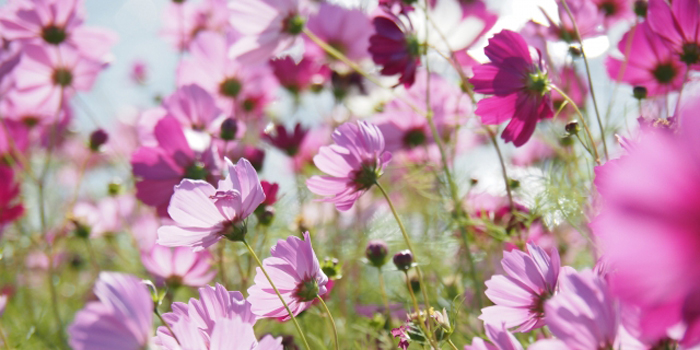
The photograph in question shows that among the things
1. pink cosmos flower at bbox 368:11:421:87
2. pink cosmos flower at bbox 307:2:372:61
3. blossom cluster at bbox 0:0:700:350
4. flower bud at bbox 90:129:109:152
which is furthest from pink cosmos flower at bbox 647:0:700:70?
flower bud at bbox 90:129:109:152

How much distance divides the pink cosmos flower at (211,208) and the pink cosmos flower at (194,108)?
28 centimetres

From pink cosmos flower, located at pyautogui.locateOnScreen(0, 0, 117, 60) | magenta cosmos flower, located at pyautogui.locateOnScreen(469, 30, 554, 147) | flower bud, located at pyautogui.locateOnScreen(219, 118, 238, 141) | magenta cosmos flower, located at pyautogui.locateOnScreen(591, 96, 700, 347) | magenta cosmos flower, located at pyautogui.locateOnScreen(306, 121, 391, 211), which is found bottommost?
pink cosmos flower, located at pyautogui.locateOnScreen(0, 0, 117, 60)

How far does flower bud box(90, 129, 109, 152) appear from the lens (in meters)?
0.71

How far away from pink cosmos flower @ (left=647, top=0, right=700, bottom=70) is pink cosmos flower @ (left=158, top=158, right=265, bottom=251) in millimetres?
323

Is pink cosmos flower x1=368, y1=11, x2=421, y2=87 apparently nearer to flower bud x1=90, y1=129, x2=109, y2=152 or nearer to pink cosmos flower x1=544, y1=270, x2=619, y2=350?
pink cosmos flower x1=544, y1=270, x2=619, y2=350

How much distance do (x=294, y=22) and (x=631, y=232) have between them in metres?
0.50

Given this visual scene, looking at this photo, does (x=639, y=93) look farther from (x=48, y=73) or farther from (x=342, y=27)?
(x=48, y=73)

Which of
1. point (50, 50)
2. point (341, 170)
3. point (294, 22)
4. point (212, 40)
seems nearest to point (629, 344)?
point (341, 170)

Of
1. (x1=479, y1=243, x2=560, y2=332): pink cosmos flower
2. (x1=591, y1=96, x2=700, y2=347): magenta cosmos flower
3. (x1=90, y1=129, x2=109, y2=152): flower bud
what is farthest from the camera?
(x1=90, y1=129, x2=109, y2=152): flower bud

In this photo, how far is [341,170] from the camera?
1.32 feet

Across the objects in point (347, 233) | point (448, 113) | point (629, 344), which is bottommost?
point (347, 233)

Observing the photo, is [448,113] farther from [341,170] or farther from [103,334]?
[103,334]

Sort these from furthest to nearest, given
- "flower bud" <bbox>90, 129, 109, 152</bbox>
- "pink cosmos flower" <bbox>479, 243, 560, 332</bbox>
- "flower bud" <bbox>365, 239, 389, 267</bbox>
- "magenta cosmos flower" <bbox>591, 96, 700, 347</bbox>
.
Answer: "flower bud" <bbox>90, 129, 109, 152</bbox> < "flower bud" <bbox>365, 239, 389, 267</bbox> < "pink cosmos flower" <bbox>479, 243, 560, 332</bbox> < "magenta cosmos flower" <bbox>591, 96, 700, 347</bbox>

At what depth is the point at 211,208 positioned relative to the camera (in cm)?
34
